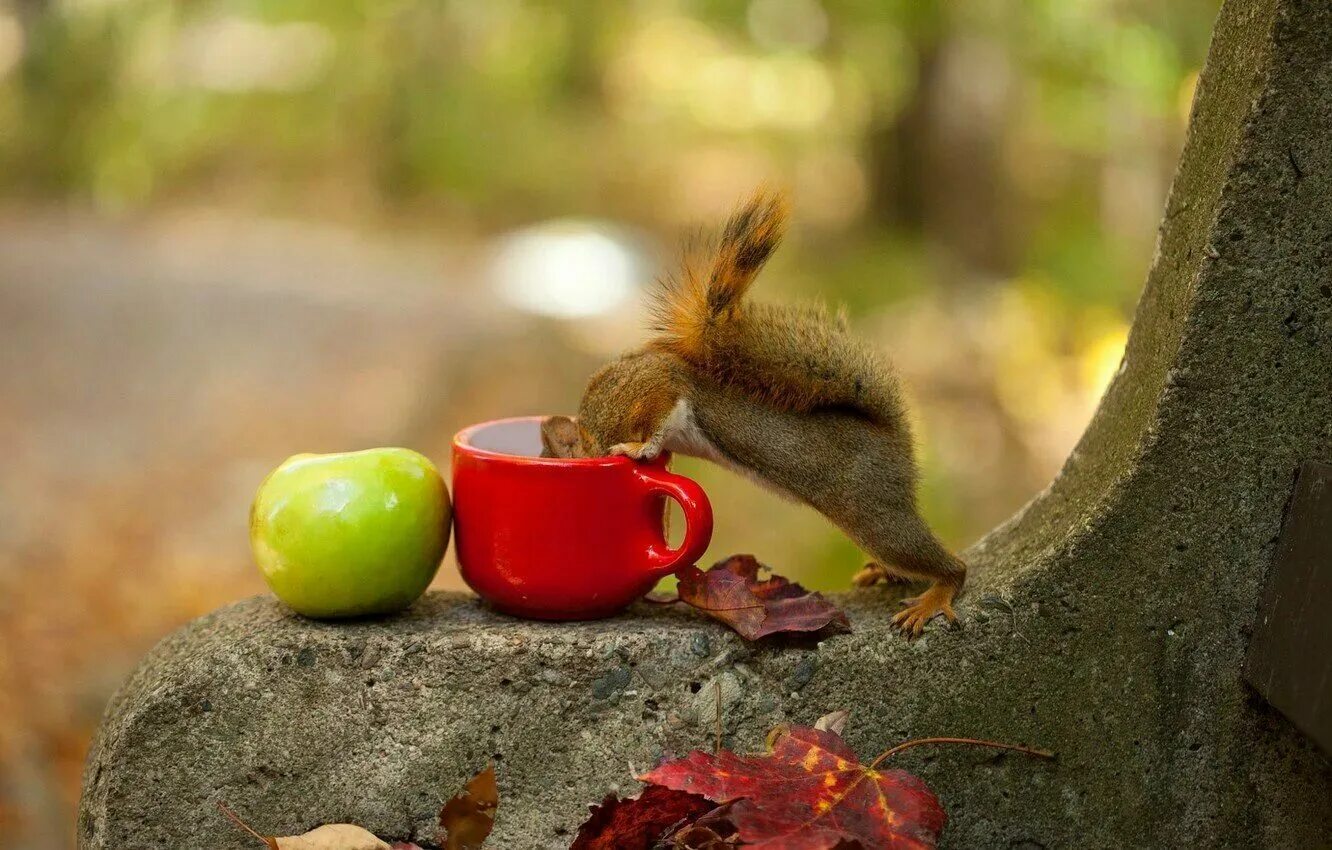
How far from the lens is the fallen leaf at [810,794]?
1.29 meters

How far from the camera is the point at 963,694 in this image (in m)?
1.56

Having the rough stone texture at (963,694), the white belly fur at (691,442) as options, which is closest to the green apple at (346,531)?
the rough stone texture at (963,694)

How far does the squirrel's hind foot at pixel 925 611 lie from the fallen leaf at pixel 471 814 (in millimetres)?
535

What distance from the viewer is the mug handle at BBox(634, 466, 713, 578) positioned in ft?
5.14

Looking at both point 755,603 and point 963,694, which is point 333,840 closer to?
point 755,603

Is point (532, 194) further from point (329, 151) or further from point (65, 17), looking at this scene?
point (65, 17)

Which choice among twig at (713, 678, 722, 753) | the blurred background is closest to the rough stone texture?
twig at (713, 678, 722, 753)

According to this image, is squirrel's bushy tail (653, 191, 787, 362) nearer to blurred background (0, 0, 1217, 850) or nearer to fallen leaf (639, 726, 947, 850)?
blurred background (0, 0, 1217, 850)

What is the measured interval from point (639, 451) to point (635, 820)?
46 centimetres

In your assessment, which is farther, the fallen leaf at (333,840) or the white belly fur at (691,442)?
the white belly fur at (691,442)

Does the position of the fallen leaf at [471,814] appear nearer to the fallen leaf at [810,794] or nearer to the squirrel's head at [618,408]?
the fallen leaf at [810,794]

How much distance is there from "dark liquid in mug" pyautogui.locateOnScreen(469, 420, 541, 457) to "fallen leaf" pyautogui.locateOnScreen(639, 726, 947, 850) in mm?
545

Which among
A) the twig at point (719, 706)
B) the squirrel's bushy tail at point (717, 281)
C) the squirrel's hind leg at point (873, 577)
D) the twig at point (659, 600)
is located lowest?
the twig at point (719, 706)

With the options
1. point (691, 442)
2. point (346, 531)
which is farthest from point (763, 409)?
point (346, 531)
